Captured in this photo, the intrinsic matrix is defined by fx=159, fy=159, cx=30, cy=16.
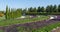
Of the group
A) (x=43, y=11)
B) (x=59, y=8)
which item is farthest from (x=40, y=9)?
(x=59, y=8)

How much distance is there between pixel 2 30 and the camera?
20.6 ft

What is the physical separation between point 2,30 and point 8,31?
26 cm

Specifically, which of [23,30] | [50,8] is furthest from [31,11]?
[23,30]

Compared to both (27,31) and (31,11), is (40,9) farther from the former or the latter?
(27,31)

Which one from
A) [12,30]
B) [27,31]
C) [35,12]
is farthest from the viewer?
[35,12]

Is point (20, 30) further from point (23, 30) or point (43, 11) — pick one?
point (43, 11)

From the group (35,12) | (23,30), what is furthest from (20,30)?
(35,12)

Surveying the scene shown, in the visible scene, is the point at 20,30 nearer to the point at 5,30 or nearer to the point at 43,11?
the point at 5,30

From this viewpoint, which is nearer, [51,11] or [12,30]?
[12,30]

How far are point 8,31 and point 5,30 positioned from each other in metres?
0.16

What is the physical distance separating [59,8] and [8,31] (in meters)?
39.5

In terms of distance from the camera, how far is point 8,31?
20.3 ft

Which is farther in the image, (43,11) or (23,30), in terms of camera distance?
(43,11)

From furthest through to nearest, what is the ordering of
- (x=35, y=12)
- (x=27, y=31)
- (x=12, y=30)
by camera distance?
(x=35, y=12)
(x=27, y=31)
(x=12, y=30)
